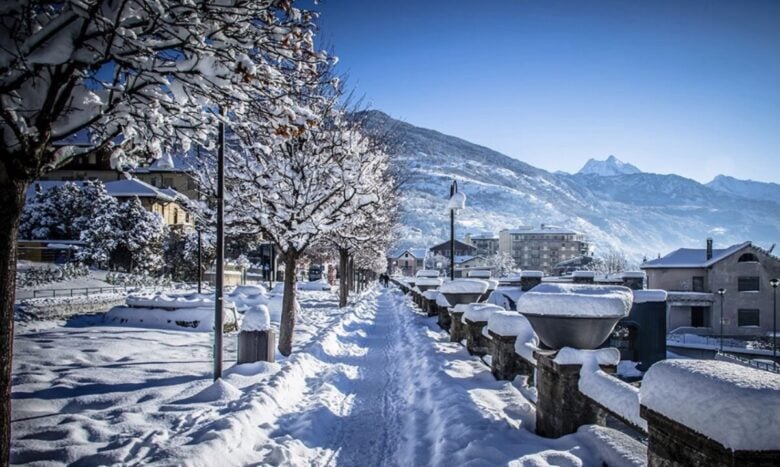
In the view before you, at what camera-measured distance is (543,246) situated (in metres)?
137

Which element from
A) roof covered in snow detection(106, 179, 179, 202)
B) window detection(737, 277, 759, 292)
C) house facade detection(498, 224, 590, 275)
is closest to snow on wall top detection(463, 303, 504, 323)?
window detection(737, 277, 759, 292)

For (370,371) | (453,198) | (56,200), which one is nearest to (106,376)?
(370,371)

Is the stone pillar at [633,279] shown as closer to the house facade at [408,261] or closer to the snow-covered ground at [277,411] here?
the snow-covered ground at [277,411]

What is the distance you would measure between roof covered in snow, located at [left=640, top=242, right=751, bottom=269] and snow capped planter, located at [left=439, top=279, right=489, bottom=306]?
41291mm

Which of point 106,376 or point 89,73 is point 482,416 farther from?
point 106,376

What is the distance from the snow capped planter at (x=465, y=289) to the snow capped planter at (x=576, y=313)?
6.32 m

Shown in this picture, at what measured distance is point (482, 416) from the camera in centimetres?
514

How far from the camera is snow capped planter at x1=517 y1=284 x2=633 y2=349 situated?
13.5 feet

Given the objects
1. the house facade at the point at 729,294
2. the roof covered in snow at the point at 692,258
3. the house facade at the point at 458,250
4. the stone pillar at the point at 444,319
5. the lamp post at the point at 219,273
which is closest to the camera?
the lamp post at the point at 219,273

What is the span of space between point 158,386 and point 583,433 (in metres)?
7.15

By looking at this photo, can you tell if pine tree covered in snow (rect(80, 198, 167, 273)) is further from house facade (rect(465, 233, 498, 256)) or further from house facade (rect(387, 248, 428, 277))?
house facade (rect(465, 233, 498, 256))

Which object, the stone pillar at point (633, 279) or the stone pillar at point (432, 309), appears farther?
the stone pillar at point (633, 279)

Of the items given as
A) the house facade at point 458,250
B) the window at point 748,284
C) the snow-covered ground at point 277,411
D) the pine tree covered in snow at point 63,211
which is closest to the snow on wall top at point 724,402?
the snow-covered ground at point 277,411

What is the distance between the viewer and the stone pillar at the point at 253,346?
8.91m
